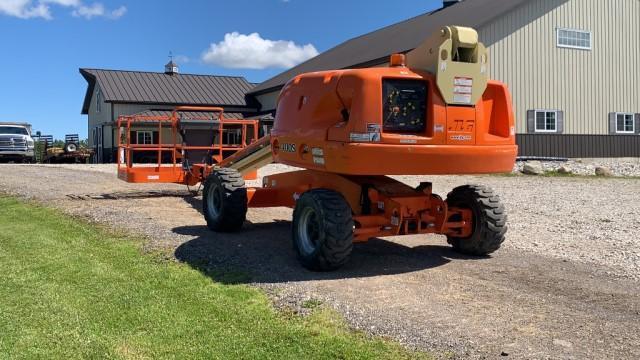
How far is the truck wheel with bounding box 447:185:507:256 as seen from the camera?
7691mm

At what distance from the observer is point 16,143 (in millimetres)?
35688

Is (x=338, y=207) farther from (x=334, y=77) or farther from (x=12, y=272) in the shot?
(x=12, y=272)

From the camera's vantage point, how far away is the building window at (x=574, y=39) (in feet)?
92.2

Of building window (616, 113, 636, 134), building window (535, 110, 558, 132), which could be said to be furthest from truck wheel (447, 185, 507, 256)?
building window (616, 113, 636, 134)

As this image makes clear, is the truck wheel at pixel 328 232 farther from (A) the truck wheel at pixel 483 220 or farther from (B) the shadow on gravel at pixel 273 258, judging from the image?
(A) the truck wheel at pixel 483 220

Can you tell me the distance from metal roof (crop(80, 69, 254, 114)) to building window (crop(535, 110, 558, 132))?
23.7 m

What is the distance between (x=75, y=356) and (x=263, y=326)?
1448 mm

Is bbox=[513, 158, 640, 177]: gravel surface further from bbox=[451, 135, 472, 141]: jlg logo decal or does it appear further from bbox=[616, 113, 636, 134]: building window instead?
bbox=[451, 135, 472, 141]: jlg logo decal

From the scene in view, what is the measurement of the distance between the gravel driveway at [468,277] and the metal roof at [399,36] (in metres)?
17.0

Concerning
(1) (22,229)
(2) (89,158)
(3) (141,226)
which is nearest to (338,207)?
(3) (141,226)

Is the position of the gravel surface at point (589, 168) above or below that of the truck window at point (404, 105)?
below

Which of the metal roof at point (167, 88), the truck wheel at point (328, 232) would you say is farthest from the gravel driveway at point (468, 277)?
the metal roof at point (167, 88)

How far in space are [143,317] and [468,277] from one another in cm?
355

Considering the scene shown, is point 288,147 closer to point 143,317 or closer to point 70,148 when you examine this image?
point 143,317
